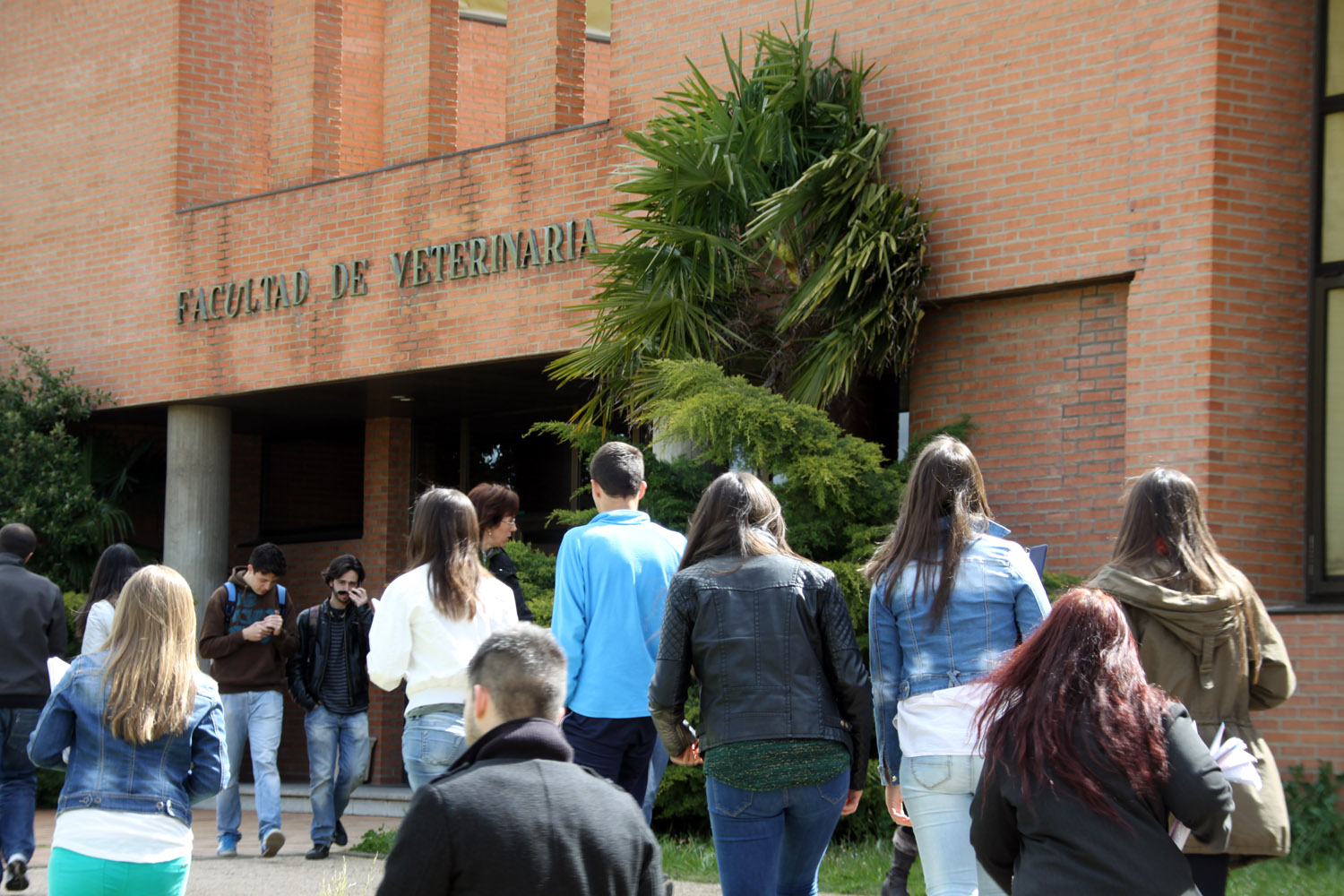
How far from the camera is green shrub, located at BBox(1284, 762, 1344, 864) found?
7.41 m

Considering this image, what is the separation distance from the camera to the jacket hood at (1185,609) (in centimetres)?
418

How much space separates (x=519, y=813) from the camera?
8.71 ft

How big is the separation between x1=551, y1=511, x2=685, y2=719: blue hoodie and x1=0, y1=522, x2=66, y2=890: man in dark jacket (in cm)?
371

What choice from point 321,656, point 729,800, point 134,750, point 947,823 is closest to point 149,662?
point 134,750

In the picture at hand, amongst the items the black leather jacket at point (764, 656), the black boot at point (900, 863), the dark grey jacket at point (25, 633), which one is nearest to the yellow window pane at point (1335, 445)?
the black boot at point (900, 863)

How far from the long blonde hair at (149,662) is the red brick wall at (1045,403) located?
587 cm

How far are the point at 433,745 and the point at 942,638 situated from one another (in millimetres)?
2055

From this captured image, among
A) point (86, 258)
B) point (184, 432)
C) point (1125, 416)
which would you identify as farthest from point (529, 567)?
point (86, 258)

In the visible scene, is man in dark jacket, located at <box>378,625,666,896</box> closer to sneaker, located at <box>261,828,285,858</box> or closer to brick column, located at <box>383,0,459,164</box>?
sneaker, located at <box>261,828,285,858</box>

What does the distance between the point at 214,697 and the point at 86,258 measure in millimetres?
11313

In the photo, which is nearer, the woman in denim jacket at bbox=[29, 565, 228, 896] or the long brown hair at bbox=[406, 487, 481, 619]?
the woman in denim jacket at bbox=[29, 565, 228, 896]

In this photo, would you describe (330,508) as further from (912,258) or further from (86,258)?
(912,258)

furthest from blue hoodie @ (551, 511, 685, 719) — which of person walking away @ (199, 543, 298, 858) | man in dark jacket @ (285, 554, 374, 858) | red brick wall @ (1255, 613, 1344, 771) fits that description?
red brick wall @ (1255, 613, 1344, 771)

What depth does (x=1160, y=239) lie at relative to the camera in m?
8.47
